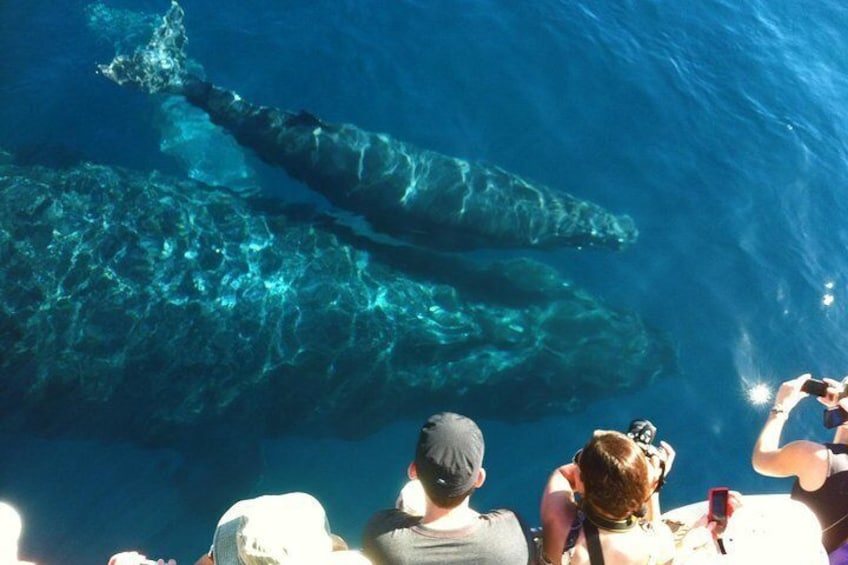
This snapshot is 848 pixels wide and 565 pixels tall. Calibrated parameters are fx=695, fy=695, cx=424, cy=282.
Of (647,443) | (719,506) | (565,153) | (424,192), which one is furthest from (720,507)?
(565,153)

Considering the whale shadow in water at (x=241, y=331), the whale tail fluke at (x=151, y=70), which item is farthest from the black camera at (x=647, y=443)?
the whale tail fluke at (x=151, y=70)

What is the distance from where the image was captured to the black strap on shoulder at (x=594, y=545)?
421cm

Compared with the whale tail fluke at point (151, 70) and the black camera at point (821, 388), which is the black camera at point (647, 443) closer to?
the black camera at point (821, 388)

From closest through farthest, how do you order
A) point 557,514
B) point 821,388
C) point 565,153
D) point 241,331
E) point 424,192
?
point 557,514 < point 821,388 < point 241,331 < point 424,192 < point 565,153

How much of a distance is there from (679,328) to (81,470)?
8.91 meters

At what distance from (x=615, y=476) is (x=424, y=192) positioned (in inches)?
303

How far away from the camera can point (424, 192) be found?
1120 centimetres

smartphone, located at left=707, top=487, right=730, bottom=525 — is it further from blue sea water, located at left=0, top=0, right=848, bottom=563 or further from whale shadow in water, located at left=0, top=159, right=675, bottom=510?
whale shadow in water, located at left=0, top=159, right=675, bottom=510

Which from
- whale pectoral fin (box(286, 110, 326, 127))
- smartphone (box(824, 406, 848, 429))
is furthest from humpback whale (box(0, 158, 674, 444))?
smartphone (box(824, 406, 848, 429))

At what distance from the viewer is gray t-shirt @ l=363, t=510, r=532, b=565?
4277 millimetres

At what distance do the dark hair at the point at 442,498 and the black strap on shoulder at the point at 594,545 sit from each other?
78 cm

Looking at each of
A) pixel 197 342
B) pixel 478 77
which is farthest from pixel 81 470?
pixel 478 77

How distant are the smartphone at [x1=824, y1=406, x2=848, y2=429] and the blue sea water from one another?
14.2 feet

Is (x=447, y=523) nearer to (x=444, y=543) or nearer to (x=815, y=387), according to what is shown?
(x=444, y=543)
